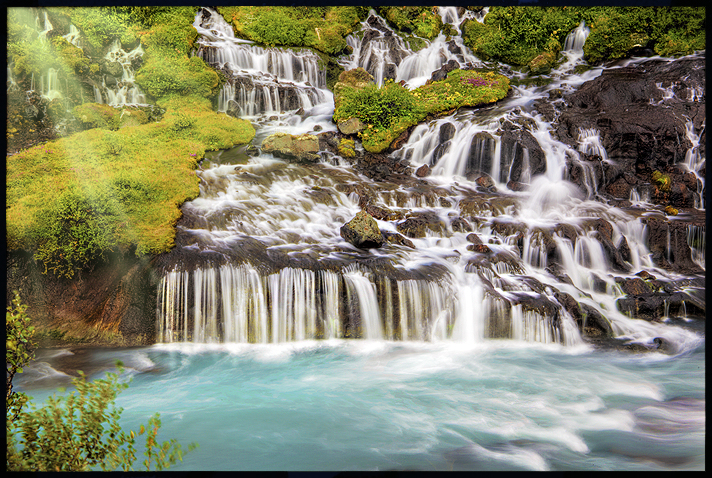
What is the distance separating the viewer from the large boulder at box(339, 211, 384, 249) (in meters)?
9.54

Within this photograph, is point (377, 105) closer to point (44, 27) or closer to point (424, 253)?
point (424, 253)

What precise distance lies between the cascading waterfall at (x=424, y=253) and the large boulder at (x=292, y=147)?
0.36m

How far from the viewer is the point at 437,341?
27.3 ft

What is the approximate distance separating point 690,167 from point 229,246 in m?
13.0

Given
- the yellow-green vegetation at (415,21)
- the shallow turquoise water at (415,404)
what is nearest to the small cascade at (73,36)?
the yellow-green vegetation at (415,21)

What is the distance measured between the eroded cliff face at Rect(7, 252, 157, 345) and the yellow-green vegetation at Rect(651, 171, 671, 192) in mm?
13013

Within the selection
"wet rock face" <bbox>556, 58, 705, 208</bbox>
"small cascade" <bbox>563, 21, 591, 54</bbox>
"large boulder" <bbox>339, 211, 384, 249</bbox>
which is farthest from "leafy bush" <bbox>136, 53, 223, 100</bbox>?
"small cascade" <bbox>563, 21, 591, 54</bbox>

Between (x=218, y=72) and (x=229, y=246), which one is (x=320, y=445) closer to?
(x=229, y=246)

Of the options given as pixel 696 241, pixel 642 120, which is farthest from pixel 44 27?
pixel 696 241

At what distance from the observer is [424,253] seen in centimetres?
978

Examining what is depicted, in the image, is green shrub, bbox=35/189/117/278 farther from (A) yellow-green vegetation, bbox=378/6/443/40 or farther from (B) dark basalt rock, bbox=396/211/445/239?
(A) yellow-green vegetation, bbox=378/6/443/40

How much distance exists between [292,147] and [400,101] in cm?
444
